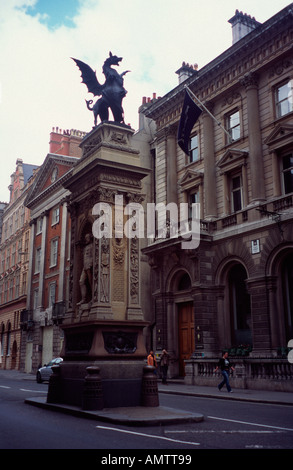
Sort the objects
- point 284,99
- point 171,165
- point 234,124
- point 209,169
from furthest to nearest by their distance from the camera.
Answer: point 171,165, point 209,169, point 234,124, point 284,99

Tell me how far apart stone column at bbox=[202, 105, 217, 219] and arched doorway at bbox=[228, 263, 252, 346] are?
361 cm

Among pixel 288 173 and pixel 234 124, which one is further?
pixel 234 124

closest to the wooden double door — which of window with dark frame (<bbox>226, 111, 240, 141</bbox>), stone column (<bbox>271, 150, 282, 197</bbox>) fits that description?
stone column (<bbox>271, 150, 282, 197</bbox>)

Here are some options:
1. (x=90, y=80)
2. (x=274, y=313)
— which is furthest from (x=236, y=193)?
(x=90, y=80)

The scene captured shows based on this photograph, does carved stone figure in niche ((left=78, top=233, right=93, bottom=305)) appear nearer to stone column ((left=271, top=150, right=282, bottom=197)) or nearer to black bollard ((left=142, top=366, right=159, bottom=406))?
black bollard ((left=142, top=366, right=159, bottom=406))

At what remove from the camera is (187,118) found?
2494 cm

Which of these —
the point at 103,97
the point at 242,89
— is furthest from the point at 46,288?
the point at 103,97

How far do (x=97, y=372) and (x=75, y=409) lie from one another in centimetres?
98

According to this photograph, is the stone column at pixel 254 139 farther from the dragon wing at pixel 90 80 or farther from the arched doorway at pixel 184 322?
the dragon wing at pixel 90 80

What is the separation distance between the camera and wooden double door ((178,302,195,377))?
28266 mm

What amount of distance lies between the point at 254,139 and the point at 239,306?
890 centimetres

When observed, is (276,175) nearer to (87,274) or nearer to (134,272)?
(134,272)

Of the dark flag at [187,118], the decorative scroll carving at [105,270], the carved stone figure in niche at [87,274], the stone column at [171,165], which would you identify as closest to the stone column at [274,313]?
the dark flag at [187,118]

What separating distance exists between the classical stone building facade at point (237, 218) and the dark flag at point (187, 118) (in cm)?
142
